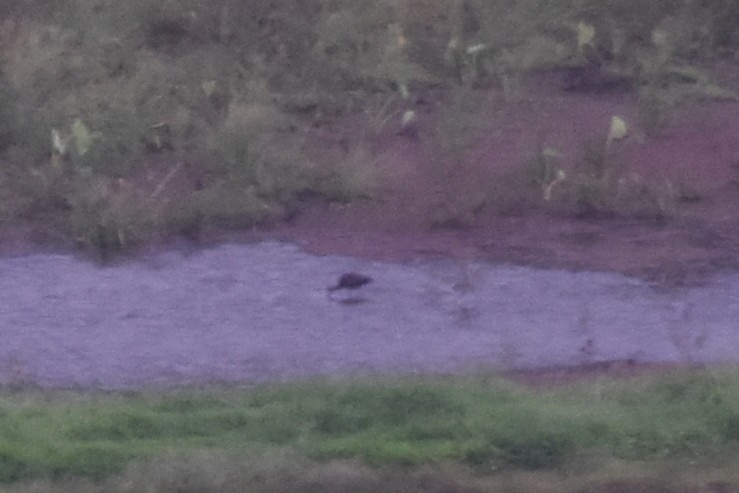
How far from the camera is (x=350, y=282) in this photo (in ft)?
30.6

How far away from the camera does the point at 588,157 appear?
1127 centimetres

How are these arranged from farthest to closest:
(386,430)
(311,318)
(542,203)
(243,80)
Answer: (243,80), (542,203), (311,318), (386,430)

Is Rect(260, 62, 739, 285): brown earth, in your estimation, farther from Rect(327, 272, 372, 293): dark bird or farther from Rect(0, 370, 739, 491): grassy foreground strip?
Rect(0, 370, 739, 491): grassy foreground strip

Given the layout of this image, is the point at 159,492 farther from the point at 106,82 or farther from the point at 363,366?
the point at 106,82

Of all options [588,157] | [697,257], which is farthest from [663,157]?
[697,257]

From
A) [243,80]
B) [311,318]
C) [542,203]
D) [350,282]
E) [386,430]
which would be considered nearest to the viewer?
[386,430]

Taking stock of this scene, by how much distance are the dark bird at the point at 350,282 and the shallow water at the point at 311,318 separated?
6 centimetres

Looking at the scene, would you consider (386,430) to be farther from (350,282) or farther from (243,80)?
(243,80)

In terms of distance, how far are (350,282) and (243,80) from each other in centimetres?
420

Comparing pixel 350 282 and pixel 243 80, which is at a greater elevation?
pixel 243 80

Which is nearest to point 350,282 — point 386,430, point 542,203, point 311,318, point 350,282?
point 350,282

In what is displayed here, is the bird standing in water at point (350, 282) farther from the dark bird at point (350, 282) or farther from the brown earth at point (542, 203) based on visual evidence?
the brown earth at point (542, 203)

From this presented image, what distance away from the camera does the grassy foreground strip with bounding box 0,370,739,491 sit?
242 inches

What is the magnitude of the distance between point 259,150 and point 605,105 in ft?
11.0
